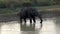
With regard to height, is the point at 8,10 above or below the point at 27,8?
above

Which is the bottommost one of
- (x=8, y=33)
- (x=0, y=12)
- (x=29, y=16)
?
(x=8, y=33)

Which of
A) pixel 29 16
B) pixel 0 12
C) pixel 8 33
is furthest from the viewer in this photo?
pixel 0 12

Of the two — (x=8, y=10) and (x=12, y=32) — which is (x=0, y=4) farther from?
(x=12, y=32)

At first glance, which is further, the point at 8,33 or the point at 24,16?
the point at 24,16

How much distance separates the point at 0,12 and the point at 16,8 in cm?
149

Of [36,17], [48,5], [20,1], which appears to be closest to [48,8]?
[48,5]

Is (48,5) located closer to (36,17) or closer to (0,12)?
(0,12)

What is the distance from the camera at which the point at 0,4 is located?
18.2 m

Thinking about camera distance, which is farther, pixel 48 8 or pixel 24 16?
pixel 48 8

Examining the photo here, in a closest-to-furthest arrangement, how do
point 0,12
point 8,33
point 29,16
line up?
point 8,33, point 29,16, point 0,12

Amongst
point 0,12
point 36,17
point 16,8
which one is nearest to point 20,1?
point 16,8

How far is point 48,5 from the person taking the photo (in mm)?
18375

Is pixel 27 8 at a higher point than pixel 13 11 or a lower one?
lower

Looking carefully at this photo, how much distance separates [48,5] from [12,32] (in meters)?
9.68
